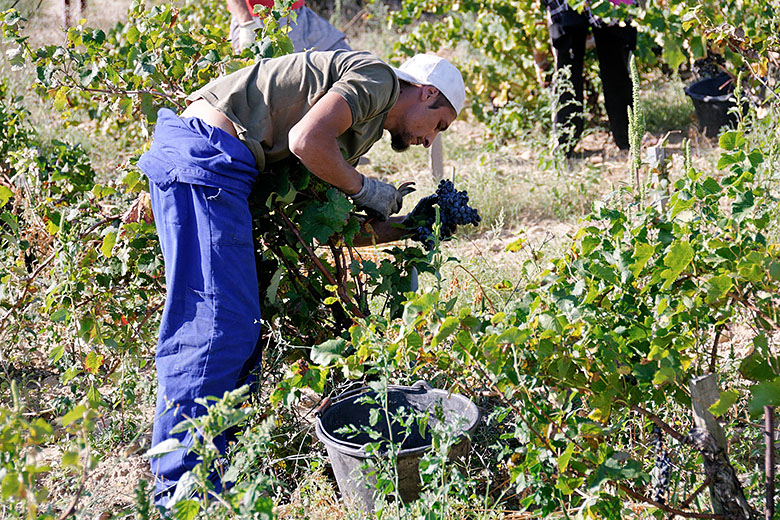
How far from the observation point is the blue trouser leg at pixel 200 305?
7.18 feet

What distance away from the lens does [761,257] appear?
147 cm

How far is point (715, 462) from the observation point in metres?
1.60

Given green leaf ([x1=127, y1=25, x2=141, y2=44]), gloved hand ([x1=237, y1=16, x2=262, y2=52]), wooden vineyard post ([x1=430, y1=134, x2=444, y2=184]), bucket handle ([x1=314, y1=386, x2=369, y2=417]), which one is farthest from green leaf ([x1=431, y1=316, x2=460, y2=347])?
wooden vineyard post ([x1=430, y1=134, x2=444, y2=184])

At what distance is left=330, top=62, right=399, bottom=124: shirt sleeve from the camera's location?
224 cm

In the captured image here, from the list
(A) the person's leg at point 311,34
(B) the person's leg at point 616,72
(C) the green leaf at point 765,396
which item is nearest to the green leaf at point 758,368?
(C) the green leaf at point 765,396

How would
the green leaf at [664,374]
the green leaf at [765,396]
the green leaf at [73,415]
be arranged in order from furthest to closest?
1. the green leaf at [664,374]
2. the green leaf at [765,396]
3. the green leaf at [73,415]

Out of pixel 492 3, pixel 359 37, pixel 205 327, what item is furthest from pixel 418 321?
pixel 359 37

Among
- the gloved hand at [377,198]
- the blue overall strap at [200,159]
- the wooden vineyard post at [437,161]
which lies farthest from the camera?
the wooden vineyard post at [437,161]

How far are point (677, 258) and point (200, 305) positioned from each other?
4.25 feet

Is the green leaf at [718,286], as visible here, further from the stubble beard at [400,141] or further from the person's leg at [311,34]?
the person's leg at [311,34]

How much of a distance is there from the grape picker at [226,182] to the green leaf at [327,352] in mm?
501

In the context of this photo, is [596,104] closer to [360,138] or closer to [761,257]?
[360,138]

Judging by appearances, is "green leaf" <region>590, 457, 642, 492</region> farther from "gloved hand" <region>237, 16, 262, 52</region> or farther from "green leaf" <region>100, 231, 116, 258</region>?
"gloved hand" <region>237, 16, 262, 52</region>

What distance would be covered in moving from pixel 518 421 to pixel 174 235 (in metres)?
1.12
